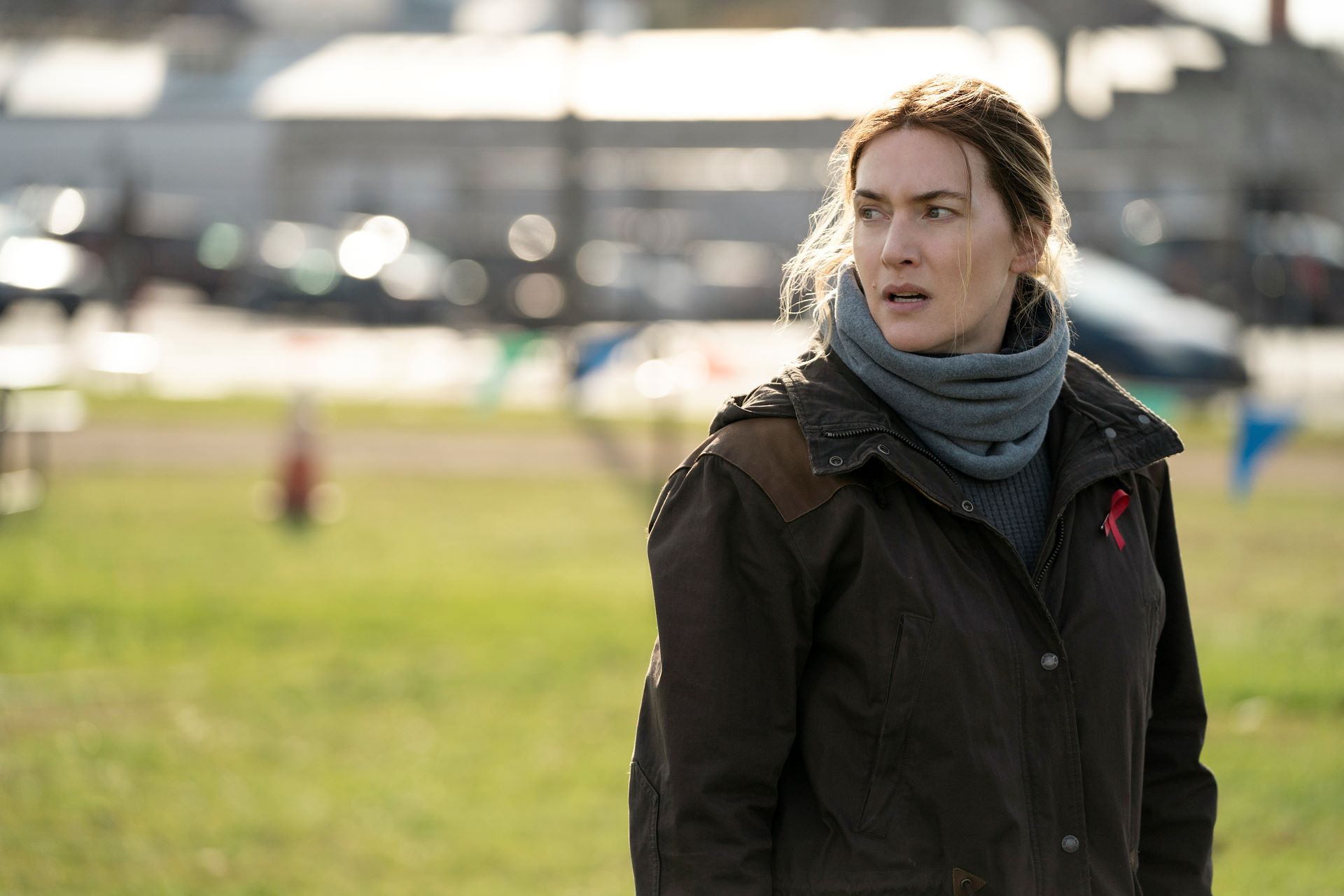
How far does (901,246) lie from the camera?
2363 millimetres

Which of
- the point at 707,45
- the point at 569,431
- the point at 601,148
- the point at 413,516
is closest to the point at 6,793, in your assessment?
the point at 413,516

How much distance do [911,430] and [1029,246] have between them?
41 cm

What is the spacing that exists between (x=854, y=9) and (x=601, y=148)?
725 centimetres

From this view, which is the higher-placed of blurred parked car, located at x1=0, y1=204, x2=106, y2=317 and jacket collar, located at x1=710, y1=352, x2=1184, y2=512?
jacket collar, located at x1=710, y1=352, x2=1184, y2=512

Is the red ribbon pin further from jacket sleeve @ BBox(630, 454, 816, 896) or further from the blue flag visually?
the blue flag

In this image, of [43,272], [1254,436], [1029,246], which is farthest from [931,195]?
[43,272]

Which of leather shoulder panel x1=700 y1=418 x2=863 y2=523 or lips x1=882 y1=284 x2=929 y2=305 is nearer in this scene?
leather shoulder panel x1=700 y1=418 x2=863 y2=523

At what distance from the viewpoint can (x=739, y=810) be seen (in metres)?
2.20

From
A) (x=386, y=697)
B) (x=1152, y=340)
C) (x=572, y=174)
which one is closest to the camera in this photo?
(x=386, y=697)

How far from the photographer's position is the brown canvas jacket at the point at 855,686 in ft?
7.19

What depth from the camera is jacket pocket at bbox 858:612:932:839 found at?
7.18ft

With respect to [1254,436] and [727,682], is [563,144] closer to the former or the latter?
[1254,436]

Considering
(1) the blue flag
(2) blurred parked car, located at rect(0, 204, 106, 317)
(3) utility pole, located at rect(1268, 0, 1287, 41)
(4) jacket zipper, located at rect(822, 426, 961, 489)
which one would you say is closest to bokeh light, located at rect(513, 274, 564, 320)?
(2) blurred parked car, located at rect(0, 204, 106, 317)

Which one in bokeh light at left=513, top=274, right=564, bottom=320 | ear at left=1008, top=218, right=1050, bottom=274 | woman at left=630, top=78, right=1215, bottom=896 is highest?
ear at left=1008, top=218, right=1050, bottom=274
